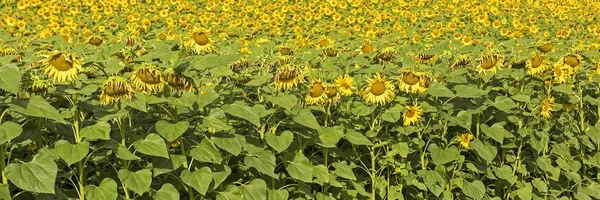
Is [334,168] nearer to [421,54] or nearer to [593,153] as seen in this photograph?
[421,54]

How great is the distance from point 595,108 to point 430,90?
1920mm

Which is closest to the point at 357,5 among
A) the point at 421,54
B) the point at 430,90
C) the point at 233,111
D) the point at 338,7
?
the point at 338,7

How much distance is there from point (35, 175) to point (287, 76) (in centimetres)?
148

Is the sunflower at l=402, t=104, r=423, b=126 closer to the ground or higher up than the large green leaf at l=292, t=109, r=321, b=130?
closer to the ground

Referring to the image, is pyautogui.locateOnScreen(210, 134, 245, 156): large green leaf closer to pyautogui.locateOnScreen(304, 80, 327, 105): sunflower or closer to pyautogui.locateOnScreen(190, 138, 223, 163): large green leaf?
pyautogui.locateOnScreen(190, 138, 223, 163): large green leaf

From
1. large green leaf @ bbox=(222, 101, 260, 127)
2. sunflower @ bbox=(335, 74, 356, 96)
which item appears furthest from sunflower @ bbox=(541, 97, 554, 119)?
large green leaf @ bbox=(222, 101, 260, 127)

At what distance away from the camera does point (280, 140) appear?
329 centimetres

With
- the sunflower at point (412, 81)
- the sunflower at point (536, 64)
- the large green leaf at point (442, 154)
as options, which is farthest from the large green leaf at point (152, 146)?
the sunflower at point (536, 64)

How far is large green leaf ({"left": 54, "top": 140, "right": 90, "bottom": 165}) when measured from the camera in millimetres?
2533

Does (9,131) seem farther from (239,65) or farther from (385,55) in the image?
(385,55)

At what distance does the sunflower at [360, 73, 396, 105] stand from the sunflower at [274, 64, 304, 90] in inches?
22.1

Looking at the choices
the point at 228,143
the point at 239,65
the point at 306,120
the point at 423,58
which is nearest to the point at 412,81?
the point at 306,120

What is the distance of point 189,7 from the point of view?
1405 cm

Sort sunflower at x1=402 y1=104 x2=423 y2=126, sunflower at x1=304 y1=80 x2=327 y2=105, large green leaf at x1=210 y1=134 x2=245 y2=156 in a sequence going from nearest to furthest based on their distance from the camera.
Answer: large green leaf at x1=210 y1=134 x2=245 y2=156 → sunflower at x1=304 y1=80 x2=327 y2=105 → sunflower at x1=402 y1=104 x2=423 y2=126
